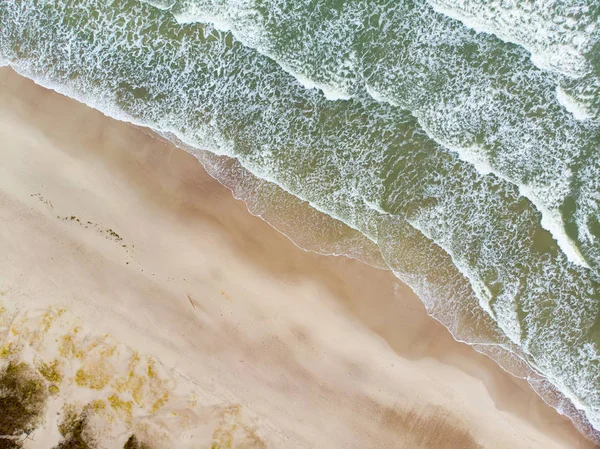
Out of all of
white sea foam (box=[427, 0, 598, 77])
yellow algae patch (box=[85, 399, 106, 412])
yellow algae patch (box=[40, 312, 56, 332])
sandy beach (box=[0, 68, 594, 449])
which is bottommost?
yellow algae patch (box=[85, 399, 106, 412])

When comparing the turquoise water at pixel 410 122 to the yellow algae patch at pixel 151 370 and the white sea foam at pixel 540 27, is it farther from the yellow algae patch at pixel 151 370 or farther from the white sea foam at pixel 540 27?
the yellow algae patch at pixel 151 370

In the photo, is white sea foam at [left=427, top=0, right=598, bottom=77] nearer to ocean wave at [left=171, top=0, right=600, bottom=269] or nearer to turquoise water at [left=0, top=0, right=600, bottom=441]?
turquoise water at [left=0, top=0, right=600, bottom=441]

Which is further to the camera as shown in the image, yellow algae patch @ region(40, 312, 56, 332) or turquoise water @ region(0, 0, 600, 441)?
yellow algae patch @ region(40, 312, 56, 332)

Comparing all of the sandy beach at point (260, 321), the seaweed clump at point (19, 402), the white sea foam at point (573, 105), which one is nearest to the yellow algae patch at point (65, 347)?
the sandy beach at point (260, 321)

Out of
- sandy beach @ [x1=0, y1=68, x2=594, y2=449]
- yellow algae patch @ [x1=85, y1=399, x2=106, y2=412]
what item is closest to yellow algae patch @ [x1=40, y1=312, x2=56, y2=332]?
sandy beach @ [x1=0, y1=68, x2=594, y2=449]

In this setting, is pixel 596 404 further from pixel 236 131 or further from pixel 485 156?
pixel 236 131

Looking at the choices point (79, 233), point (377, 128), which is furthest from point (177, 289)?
point (377, 128)

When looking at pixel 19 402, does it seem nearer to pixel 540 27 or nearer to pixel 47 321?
pixel 47 321

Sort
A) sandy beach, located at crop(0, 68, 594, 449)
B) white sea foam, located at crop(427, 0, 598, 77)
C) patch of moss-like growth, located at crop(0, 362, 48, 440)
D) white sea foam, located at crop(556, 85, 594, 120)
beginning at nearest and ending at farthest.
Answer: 1. white sea foam, located at crop(427, 0, 598, 77)
2. white sea foam, located at crop(556, 85, 594, 120)
3. patch of moss-like growth, located at crop(0, 362, 48, 440)
4. sandy beach, located at crop(0, 68, 594, 449)
